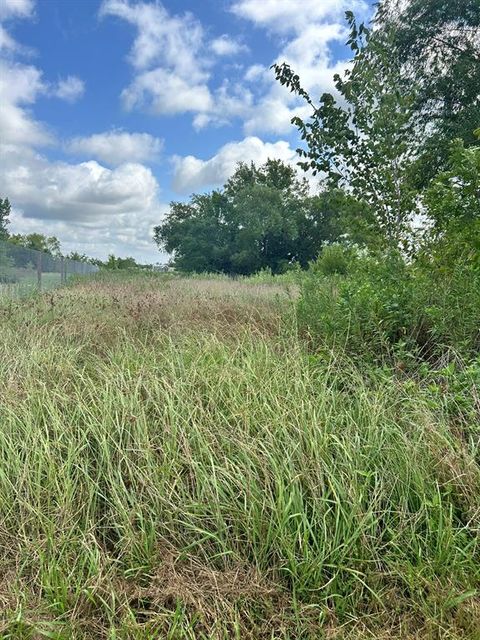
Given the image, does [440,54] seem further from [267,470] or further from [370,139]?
[267,470]

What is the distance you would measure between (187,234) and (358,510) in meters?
29.7

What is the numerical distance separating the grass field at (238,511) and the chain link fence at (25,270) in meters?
4.70

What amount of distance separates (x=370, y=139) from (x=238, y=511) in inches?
155

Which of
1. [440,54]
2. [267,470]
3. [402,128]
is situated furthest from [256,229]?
[267,470]

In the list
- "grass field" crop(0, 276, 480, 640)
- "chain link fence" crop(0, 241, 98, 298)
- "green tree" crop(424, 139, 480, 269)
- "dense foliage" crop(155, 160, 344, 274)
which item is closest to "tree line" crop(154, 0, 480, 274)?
"green tree" crop(424, 139, 480, 269)

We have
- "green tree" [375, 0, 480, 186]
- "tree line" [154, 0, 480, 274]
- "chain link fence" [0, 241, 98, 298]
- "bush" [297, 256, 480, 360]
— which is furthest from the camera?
"green tree" [375, 0, 480, 186]

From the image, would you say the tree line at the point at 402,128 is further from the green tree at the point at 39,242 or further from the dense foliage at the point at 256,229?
the green tree at the point at 39,242

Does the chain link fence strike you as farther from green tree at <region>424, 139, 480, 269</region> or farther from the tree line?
green tree at <region>424, 139, 480, 269</region>

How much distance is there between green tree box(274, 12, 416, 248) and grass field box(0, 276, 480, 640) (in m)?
2.27

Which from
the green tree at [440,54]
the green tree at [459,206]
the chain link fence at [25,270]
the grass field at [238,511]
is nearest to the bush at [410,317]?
the green tree at [459,206]

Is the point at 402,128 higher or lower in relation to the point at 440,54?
lower

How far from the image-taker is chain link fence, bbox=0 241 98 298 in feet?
22.1

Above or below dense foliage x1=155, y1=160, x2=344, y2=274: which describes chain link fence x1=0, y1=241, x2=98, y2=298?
below

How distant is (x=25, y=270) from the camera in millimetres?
9773
